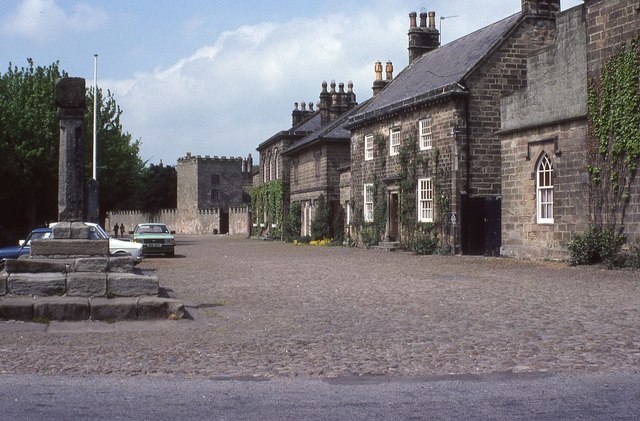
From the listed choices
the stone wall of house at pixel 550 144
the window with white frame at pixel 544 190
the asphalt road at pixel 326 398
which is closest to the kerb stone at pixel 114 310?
the asphalt road at pixel 326 398

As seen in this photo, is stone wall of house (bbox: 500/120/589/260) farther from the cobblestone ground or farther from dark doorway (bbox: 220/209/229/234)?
dark doorway (bbox: 220/209/229/234)

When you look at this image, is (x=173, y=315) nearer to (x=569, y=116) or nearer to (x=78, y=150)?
(x=78, y=150)

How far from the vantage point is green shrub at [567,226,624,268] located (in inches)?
824

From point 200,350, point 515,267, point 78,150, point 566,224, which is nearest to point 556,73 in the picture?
point 566,224

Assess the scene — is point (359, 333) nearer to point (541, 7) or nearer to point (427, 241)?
point (427, 241)

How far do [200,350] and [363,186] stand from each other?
1187 inches

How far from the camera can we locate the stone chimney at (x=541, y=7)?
30.0 meters

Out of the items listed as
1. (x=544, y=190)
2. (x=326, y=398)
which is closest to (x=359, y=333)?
(x=326, y=398)

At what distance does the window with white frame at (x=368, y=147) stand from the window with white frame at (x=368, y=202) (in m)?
1.29

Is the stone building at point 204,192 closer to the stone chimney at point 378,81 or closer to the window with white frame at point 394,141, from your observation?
the stone chimney at point 378,81

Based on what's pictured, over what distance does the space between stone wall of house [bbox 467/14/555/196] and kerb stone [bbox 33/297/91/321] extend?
66.6 feet

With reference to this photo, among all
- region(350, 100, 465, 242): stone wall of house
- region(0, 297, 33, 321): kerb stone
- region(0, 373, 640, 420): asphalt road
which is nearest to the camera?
region(0, 373, 640, 420): asphalt road

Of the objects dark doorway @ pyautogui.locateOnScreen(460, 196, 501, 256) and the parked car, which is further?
the parked car

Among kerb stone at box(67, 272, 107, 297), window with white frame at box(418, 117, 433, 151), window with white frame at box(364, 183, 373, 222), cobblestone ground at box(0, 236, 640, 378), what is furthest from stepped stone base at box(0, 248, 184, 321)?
window with white frame at box(364, 183, 373, 222)
